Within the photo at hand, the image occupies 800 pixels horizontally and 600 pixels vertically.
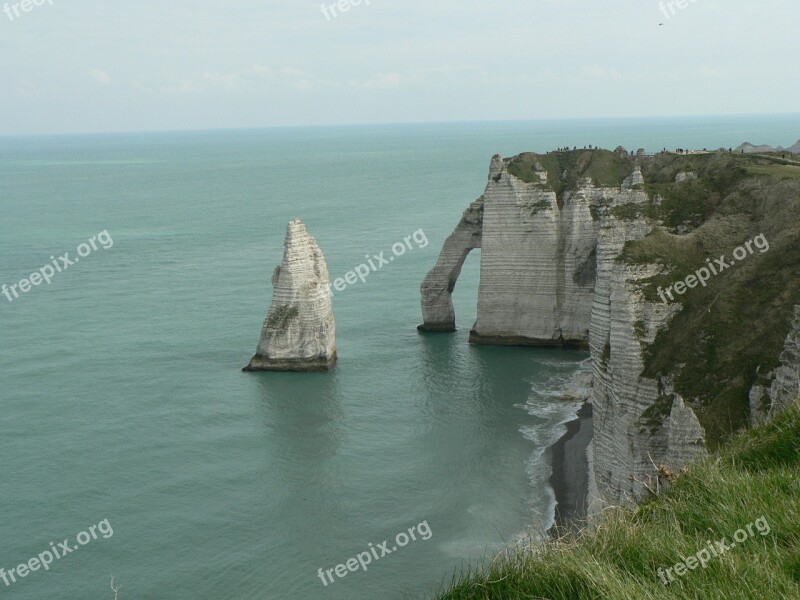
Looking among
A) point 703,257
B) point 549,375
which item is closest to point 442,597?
point 703,257

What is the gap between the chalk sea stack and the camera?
1670 inches

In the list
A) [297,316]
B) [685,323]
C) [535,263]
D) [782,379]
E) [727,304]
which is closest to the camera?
[782,379]

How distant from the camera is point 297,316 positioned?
42.6m

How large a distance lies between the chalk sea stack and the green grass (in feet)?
113

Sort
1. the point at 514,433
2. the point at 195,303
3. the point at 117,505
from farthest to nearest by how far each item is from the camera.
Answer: the point at 195,303 < the point at 514,433 < the point at 117,505

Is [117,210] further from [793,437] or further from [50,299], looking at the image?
[793,437]

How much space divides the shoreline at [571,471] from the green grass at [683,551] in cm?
1740

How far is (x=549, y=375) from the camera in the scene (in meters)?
42.7

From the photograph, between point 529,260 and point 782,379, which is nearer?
point 782,379

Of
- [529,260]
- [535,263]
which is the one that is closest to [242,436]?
[529,260]

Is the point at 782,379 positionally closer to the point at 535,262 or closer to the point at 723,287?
the point at 723,287

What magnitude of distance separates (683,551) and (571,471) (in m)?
23.9

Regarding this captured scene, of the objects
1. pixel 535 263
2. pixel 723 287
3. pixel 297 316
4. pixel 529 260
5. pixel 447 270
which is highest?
pixel 723 287

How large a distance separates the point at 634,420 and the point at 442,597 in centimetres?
1652
